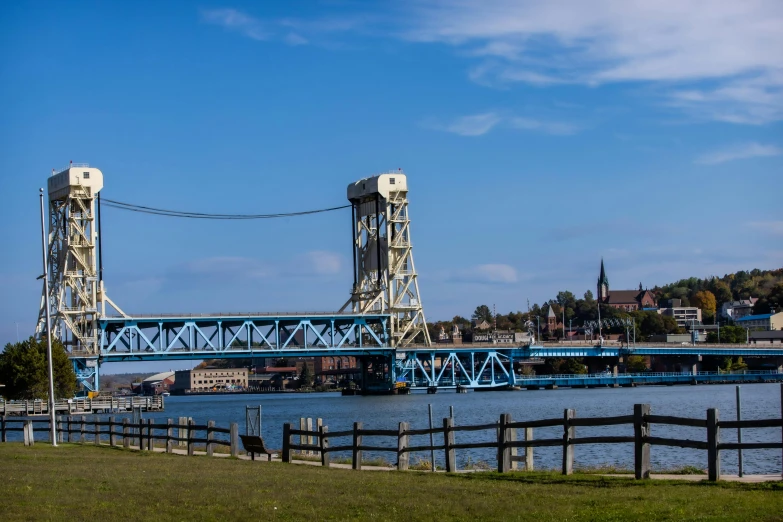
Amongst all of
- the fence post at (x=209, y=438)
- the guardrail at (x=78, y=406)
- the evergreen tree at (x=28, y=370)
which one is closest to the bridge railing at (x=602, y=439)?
the fence post at (x=209, y=438)

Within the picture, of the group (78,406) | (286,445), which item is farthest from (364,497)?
(78,406)

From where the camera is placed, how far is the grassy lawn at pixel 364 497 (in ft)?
58.0

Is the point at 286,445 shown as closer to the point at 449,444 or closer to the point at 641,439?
the point at 449,444

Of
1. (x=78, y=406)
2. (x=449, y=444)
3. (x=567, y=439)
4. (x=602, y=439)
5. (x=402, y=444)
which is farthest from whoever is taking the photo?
(x=78, y=406)

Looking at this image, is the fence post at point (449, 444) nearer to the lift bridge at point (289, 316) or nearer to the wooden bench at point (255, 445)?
the wooden bench at point (255, 445)

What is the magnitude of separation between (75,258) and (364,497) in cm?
10839

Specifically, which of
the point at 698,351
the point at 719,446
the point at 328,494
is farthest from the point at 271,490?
the point at 698,351

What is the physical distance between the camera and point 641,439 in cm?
2116

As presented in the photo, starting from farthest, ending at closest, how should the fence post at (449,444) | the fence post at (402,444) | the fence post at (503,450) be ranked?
the fence post at (402,444) < the fence post at (449,444) < the fence post at (503,450)

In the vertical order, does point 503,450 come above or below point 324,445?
above

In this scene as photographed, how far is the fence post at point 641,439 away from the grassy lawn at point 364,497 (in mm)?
474

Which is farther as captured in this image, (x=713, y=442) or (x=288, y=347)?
(x=288, y=347)

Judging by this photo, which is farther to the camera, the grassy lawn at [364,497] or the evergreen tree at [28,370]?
the evergreen tree at [28,370]

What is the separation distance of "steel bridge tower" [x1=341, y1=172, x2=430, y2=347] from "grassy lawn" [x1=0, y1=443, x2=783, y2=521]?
112484 mm
